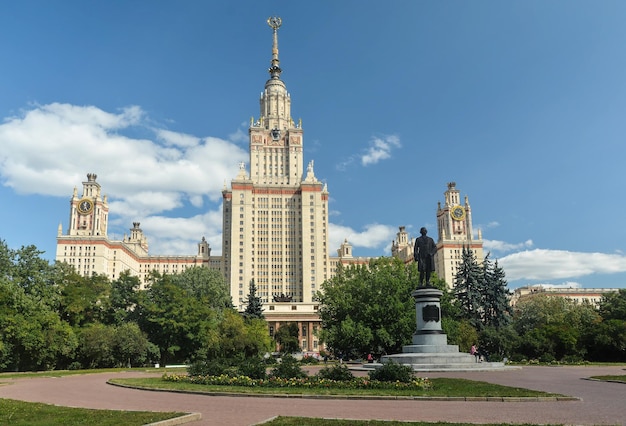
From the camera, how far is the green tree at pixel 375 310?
130 feet

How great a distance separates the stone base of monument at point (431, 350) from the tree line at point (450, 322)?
9471 mm

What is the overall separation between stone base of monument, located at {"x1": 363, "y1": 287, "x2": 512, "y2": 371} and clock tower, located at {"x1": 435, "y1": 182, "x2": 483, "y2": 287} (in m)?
125

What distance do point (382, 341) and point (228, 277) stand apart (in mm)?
109596

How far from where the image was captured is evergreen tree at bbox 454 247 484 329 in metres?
A: 60.9

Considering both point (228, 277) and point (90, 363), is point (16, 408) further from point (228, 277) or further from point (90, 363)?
point (228, 277)

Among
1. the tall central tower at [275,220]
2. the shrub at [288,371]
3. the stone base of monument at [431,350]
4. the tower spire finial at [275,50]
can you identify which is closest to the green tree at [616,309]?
the stone base of monument at [431,350]

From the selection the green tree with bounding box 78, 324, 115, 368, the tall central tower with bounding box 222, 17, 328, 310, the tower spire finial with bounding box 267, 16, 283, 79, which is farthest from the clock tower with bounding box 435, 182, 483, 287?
the green tree with bounding box 78, 324, 115, 368

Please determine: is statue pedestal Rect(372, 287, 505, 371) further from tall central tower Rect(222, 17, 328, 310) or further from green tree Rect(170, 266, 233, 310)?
tall central tower Rect(222, 17, 328, 310)

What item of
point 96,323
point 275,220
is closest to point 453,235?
point 275,220

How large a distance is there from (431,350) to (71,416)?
67.3 ft

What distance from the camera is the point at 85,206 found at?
5920 inches

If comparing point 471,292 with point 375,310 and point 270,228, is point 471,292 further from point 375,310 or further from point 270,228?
point 270,228

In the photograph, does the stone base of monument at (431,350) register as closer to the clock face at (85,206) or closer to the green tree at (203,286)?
the green tree at (203,286)

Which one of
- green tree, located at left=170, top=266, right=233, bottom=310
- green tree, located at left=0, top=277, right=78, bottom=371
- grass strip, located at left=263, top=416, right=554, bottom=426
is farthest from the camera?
green tree, located at left=170, top=266, right=233, bottom=310
